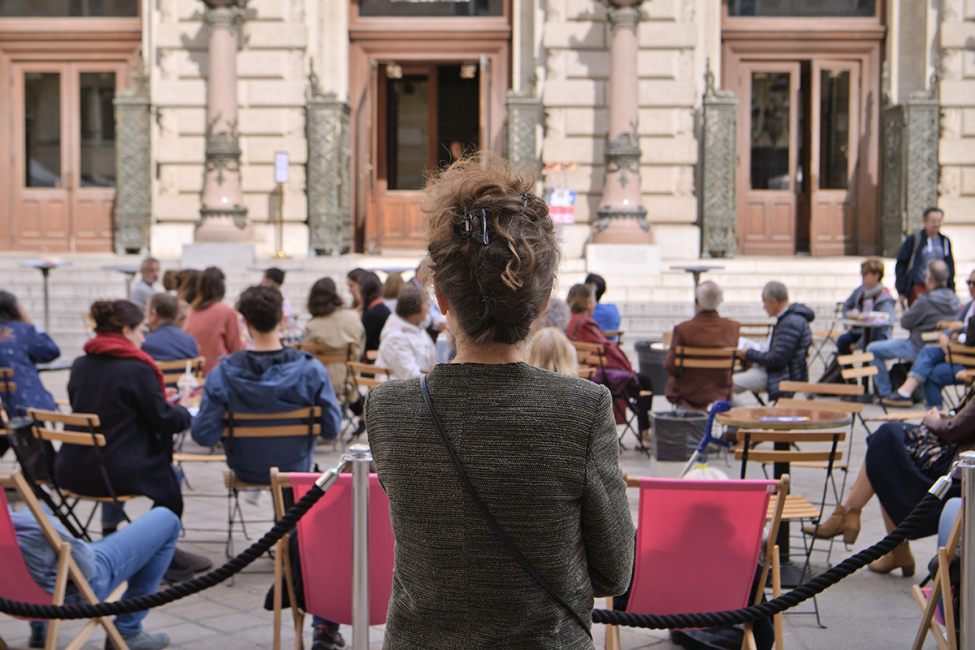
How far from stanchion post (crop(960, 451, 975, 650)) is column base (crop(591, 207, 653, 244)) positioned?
42.7 feet

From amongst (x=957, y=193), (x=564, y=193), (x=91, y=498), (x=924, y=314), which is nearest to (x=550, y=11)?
(x=564, y=193)

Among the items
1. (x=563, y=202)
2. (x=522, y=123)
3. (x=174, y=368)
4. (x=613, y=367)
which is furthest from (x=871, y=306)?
(x=522, y=123)

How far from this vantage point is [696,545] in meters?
3.52

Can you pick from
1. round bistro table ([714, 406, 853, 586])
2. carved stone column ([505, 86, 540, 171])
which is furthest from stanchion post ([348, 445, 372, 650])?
carved stone column ([505, 86, 540, 171])

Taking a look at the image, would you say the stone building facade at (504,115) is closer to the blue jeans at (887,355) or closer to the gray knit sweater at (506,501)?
the blue jeans at (887,355)

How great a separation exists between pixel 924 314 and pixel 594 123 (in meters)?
7.85

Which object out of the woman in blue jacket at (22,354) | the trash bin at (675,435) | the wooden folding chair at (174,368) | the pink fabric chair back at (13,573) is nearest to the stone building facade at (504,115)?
the woman in blue jacket at (22,354)

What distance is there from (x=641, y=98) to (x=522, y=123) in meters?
1.90

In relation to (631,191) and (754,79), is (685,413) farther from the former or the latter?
(754,79)

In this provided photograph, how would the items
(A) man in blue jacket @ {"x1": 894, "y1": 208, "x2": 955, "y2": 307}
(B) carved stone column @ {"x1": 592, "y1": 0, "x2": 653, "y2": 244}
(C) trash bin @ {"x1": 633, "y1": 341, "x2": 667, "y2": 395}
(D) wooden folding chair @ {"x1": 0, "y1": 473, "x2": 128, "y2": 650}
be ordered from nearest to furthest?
(D) wooden folding chair @ {"x1": 0, "y1": 473, "x2": 128, "y2": 650}, (C) trash bin @ {"x1": 633, "y1": 341, "x2": 667, "y2": 395}, (A) man in blue jacket @ {"x1": 894, "y1": 208, "x2": 955, "y2": 307}, (B) carved stone column @ {"x1": 592, "y1": 0, "x2": 653, "y2": 244}

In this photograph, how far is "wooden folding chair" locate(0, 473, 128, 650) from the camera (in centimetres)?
366

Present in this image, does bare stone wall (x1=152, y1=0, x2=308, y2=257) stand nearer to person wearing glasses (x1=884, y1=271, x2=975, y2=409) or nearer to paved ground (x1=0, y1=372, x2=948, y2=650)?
person wearing glasses (x1=884, y1=271, x2=975, y2=409)

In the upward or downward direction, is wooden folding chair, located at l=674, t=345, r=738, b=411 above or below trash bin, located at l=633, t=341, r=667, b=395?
above

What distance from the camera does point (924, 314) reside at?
396 inches
